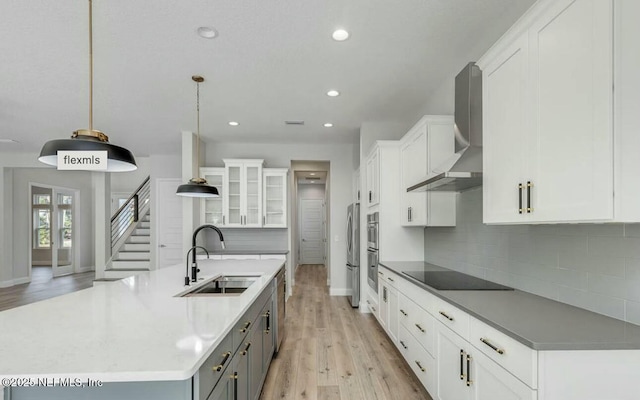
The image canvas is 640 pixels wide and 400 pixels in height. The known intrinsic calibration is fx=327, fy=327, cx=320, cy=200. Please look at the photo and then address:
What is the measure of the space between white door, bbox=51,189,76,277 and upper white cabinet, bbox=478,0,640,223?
33.2ft

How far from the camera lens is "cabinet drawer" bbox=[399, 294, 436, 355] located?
2338 mm

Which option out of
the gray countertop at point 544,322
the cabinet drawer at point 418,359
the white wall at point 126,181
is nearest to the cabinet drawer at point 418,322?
the cabinet drawer at point 418,359

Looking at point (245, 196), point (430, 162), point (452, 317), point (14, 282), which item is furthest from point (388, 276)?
point (14, 282)

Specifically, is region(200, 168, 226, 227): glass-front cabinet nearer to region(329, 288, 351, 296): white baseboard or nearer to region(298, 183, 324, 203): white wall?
region(329, 288, 351, 296): white baseboard

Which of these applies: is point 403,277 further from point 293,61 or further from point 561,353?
point 293,61

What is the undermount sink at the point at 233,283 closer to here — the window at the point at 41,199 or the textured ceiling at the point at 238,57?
the textured ceiling at the point at 238,57

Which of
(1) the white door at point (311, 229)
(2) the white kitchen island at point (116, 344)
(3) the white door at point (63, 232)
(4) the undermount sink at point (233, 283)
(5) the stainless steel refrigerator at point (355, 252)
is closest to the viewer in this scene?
(2) the white kitchen island at point (116, 344)

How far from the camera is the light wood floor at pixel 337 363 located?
2609 mm

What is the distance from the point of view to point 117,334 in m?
1.34

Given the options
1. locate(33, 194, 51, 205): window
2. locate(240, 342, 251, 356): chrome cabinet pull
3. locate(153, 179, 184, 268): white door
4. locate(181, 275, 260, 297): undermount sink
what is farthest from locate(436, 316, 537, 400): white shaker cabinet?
locate(33, 194, 51, 205): window

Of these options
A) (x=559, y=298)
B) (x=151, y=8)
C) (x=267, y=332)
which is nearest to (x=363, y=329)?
(x=267, y=332)

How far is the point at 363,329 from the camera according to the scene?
164 inches

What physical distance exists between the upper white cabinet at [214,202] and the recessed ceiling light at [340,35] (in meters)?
3.77

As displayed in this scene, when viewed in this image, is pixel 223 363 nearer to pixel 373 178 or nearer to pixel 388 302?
pixel 388 302
